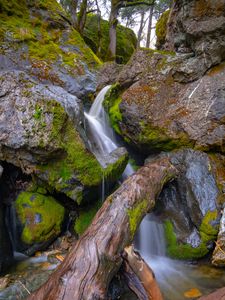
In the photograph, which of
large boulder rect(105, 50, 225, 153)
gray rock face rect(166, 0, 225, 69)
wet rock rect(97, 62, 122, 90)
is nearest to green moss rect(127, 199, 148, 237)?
large boulder rect(105, 50, 225, 153)

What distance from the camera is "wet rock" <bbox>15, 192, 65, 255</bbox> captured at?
14.9 feet

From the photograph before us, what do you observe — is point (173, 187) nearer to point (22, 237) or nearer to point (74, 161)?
point (74, 161)

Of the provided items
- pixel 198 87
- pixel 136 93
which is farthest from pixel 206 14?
pixel 136 93

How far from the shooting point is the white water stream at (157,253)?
12.7 feet

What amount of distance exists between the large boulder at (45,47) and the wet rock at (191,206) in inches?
177

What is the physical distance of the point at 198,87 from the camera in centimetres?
582

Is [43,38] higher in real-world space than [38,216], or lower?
higher


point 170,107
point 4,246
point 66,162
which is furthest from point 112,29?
point 4,246

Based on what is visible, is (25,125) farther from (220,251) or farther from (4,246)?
(220,251)

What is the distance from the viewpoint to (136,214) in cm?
389

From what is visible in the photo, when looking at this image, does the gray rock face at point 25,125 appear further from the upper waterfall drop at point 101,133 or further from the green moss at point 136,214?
the green moss at point 136,214

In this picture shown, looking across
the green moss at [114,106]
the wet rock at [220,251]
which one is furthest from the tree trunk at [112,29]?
the wet rock at [220,251]

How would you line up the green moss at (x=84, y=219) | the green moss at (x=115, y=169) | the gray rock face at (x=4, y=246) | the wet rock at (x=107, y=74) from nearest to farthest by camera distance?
the gray rock face at (x=4, y=246) → the green moss at (x=84, y=219) → the green moss at (x=115, y=169) → the wet rock at (x=107, y=74)

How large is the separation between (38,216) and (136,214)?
5.81 ft
